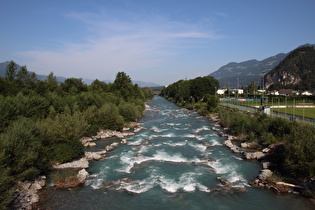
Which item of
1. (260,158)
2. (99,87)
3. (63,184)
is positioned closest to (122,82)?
(99,87)

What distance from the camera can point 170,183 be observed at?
21.9 meters

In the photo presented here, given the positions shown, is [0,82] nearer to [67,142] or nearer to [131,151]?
[67,142]

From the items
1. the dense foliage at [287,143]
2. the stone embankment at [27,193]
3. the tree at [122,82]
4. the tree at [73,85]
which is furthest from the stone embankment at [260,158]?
the tree at [122,82]

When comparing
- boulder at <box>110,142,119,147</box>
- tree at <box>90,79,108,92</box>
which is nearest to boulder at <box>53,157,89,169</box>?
boulder at <box>110,142,119,147</box>

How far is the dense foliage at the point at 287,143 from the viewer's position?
2136cm

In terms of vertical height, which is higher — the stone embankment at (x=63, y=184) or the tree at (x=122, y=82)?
the tree at (x=122, y=82)

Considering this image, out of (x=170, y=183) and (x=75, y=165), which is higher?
(x=75, y=165)

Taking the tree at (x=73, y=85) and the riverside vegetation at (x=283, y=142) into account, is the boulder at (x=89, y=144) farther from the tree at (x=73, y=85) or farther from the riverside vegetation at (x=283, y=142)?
the tree at (x=73, y=85)

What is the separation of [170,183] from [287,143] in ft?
40.3

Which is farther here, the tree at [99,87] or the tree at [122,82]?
the tree at [122,82]

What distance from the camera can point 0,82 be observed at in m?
43.3

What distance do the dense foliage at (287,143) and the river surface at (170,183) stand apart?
8.71ft

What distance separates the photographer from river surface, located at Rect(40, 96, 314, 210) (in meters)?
18.4

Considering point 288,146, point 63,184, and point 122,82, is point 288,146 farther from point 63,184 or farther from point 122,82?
point 122,82
